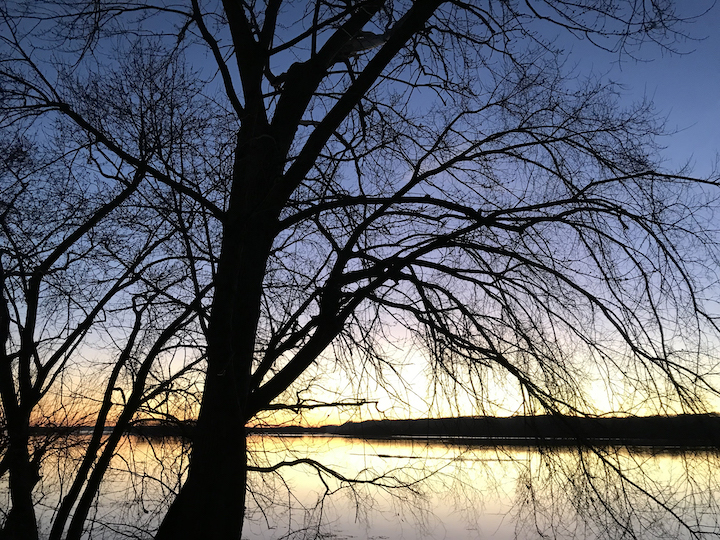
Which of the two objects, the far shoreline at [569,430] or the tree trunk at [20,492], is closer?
the far shoreline at [569,430]

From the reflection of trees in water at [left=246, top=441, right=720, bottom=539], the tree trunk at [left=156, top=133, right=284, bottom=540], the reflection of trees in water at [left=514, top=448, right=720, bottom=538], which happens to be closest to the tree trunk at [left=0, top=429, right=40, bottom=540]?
the tree trunk at [left=156, top=133, right=284, bottom=540]

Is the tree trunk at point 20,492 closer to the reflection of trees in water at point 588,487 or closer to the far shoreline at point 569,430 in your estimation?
the far shoreline at point 569,430

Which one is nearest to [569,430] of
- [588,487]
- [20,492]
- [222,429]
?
[588,487]

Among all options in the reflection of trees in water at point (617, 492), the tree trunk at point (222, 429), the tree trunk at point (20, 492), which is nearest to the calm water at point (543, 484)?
the reflection of trees in water at point (617, 492)

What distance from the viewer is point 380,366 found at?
3941 mm

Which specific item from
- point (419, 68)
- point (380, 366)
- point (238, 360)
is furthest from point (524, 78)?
point (238, 360)

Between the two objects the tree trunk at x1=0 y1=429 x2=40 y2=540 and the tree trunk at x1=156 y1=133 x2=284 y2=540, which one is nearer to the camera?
the tree trunk at x1=156 y1=133 x2=284 y2=540

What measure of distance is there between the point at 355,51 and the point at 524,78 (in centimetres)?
118

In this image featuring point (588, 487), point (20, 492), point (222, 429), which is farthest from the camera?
point (20, 492)

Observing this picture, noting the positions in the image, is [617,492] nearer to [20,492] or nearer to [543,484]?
[543,484]

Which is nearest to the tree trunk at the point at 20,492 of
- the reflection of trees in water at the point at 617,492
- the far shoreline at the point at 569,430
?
the far shoreline at the point at 569,430

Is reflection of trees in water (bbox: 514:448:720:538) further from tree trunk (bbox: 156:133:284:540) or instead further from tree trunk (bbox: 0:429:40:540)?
tree trunk (bbox: 0:429:40:540)

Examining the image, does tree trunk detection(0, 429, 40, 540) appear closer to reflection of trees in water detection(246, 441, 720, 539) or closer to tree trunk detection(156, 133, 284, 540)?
tree trunk detection(156, 133, 284, 540)

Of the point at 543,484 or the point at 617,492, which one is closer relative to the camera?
the point at 617,492
